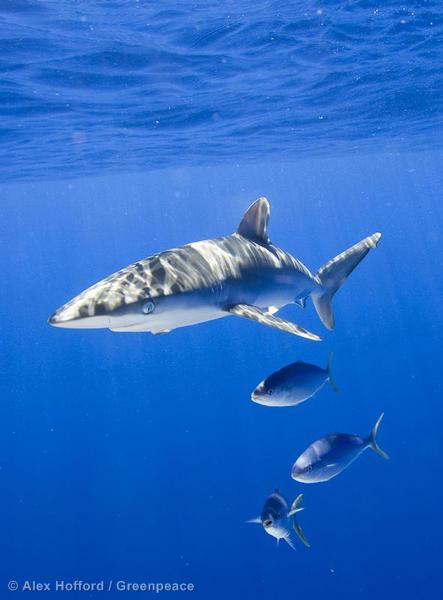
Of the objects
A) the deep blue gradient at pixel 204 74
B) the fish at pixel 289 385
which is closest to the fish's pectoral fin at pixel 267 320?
the fish at pixel 289 385

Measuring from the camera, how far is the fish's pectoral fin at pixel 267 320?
5.50m

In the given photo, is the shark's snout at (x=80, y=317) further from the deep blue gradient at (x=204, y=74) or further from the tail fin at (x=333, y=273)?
the deep blue gradient at (x=204, y=74)

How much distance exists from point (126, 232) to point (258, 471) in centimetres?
16358

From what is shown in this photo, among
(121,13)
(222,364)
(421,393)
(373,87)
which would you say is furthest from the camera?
(222,364)

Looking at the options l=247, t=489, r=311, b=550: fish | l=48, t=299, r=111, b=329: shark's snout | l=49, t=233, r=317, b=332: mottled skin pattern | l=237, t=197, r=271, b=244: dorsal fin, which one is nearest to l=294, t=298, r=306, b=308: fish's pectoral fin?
l=49, t=233, r=317, b=332: mottled skin pattern

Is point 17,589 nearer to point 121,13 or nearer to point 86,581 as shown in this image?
point 86,581

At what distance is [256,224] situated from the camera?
24.2 ft

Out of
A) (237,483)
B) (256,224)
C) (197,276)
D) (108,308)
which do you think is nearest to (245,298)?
(197,276)

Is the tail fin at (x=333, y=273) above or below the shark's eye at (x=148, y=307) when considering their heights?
above

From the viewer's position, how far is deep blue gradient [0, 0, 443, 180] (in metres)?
13.6

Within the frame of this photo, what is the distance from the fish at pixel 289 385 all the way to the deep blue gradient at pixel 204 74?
9296 mm

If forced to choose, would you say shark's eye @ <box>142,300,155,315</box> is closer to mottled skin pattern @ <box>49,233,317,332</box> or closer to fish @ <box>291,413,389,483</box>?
mottled skin pattern @ <box>49,233,317,332</box>

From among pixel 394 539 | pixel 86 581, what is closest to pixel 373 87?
pixel 394 539

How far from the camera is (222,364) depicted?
9838 cm
